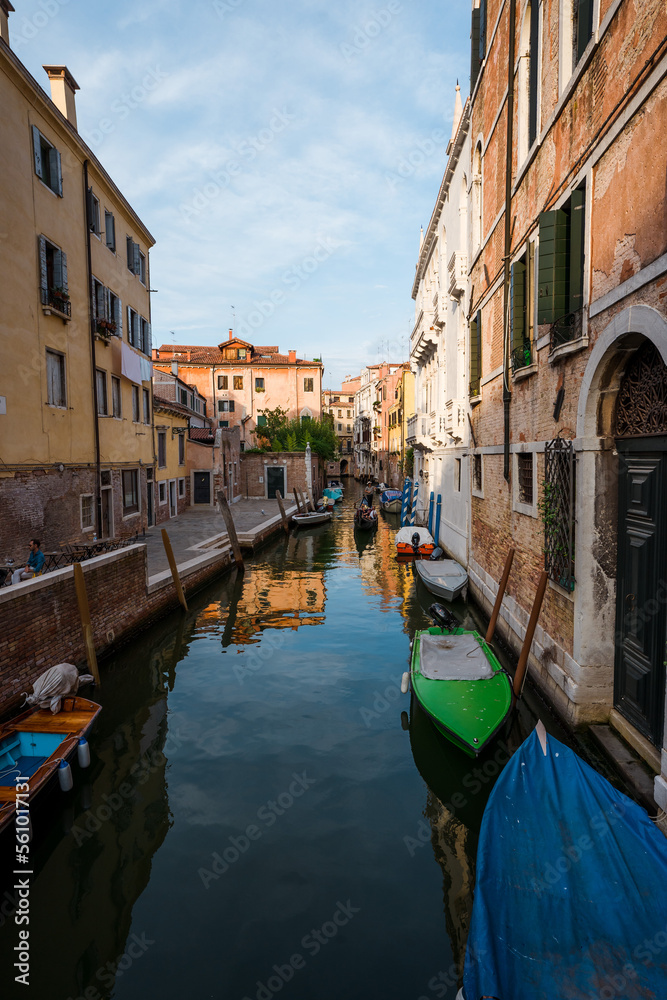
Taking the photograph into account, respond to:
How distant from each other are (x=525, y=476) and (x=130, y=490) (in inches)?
459

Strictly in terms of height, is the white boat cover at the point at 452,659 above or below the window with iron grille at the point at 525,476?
below

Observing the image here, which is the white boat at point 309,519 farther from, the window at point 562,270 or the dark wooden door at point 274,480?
the window at point 562,270

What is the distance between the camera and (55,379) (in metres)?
11.6

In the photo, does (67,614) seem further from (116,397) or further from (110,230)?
(110,230)

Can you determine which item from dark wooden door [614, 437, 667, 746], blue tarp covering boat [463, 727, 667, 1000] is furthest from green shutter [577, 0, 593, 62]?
blue tarp covering boat [463, 727, 667, 1000]

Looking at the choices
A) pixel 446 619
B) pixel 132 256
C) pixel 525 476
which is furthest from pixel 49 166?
pixel 446 619

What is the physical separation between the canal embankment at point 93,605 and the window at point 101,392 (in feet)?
12.5

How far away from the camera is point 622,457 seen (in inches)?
219

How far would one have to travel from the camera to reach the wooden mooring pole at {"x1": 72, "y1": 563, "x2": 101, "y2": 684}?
788 centimetres

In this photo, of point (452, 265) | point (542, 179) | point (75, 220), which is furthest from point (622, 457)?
point (75, 220)

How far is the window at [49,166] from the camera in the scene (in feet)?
35.7
